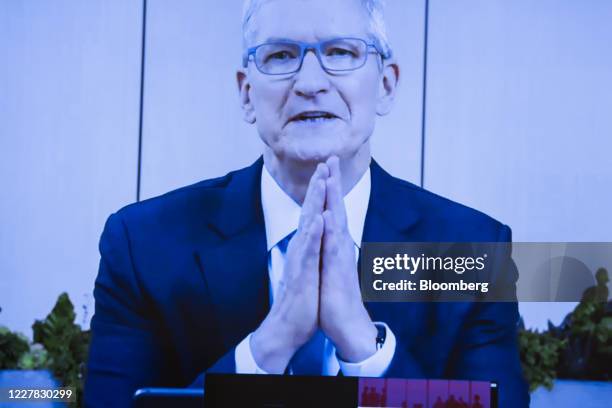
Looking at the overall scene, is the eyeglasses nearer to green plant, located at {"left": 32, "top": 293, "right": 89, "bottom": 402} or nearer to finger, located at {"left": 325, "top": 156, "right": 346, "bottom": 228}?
finger, located at {"left": 325, "top": 156, "right": 346, "bottom": 228}

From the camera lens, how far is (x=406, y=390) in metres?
3.00

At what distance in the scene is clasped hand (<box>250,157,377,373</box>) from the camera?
3.01m

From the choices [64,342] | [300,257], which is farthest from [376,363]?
[64,342]

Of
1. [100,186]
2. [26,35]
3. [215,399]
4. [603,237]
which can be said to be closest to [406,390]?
[215,399]

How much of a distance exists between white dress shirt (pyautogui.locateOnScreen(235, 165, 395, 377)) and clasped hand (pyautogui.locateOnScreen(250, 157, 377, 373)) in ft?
0.08

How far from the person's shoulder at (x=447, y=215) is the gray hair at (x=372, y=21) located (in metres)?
0.46

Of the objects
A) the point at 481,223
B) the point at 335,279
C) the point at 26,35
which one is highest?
the point at 26,35

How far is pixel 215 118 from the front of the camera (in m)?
3.21

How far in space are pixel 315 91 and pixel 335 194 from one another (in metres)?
0.33

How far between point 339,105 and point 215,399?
3.31 ft

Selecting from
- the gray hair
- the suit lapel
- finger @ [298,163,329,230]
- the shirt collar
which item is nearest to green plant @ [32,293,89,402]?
the suit lapel

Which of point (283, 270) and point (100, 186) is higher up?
point (100, 186)

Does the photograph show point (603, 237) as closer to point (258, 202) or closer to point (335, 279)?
point (335, 279)

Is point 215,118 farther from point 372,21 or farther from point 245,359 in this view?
point 245,359
